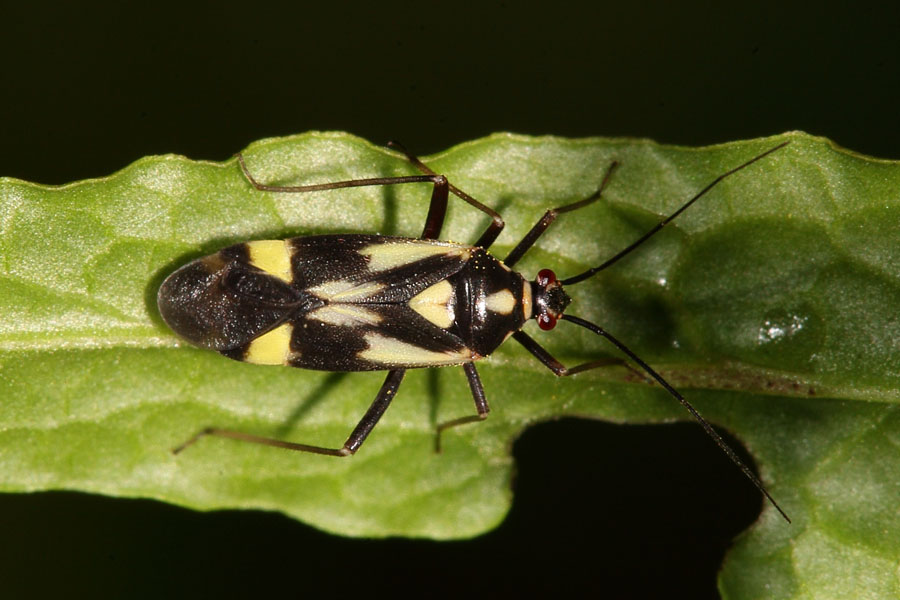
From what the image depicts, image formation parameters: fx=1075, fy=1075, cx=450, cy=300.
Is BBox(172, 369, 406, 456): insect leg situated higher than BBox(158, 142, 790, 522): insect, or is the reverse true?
BBox(158, 142, 790, 522): insect

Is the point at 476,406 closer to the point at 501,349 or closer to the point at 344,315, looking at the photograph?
the point at 501,349

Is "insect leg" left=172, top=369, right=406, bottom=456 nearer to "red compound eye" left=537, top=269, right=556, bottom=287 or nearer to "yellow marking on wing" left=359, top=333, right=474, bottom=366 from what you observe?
"yellow marking on wing" left=359, top=333, right=474, bottom=366

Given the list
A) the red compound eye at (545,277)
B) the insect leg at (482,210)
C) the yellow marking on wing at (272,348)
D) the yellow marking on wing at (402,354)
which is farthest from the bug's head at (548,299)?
the yellow marking on wing at (272,348)

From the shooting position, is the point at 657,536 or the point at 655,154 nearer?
the point at 655,154

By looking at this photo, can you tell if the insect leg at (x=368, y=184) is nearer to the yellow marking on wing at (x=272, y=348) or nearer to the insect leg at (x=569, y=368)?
the yellow marking on wing at (x=272, y=348)

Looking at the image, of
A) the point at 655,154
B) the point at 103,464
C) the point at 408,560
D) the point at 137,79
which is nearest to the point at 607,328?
the point at 655,154

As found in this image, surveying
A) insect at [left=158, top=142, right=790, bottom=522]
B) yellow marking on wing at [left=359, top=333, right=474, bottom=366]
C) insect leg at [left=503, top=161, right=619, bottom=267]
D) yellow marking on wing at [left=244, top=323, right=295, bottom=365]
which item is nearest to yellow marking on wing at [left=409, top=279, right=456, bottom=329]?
insect at [left=158, top=142, right=790, bottom=522]

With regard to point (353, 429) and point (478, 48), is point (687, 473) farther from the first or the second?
point (478, 48)
